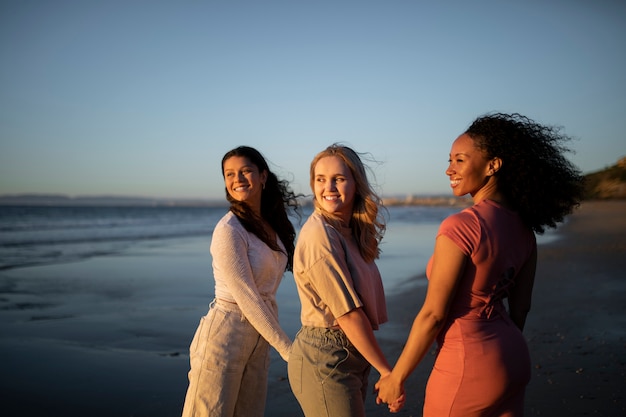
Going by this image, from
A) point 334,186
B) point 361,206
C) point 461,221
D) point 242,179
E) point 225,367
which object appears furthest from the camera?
point 242,179

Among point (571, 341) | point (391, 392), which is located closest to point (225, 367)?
point (391, 392)

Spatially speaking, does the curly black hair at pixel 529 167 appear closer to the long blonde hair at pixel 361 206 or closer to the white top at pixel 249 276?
the long blonde hair at pixel 361 206

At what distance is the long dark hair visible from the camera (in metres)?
3.32

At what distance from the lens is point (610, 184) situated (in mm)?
48312

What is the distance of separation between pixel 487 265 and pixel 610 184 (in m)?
54.9

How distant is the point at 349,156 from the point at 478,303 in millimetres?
1011

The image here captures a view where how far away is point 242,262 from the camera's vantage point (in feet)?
10.1

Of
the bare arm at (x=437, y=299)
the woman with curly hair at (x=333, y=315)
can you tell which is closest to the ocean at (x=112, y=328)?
the woman with curly hair at (x=333, y=315)

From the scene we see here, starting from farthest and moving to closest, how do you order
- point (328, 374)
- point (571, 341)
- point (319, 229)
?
1. point (571, 341)
2. point (319, 229)
3. point (328, 374)

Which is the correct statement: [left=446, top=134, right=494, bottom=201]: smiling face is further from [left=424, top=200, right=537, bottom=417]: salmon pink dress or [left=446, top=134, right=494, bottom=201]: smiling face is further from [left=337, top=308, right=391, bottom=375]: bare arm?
[left=337, top=308, right=391, bottom=375]: bare arm

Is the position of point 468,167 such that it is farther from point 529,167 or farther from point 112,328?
point 112,328

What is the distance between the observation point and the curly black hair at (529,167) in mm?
2227

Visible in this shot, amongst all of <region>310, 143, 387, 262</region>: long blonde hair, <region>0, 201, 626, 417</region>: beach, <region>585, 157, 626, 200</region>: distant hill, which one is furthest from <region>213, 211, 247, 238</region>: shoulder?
<region>585, 157, 626, 200</region>: distant hill

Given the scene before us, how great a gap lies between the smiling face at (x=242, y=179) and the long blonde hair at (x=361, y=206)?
0.84 meters
